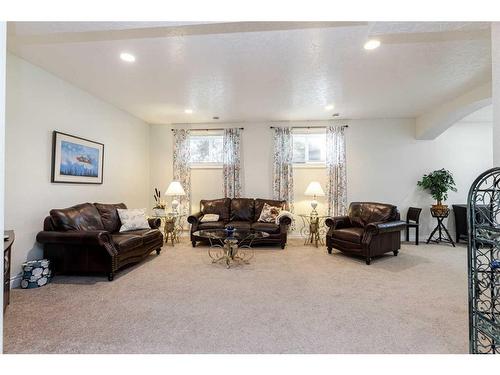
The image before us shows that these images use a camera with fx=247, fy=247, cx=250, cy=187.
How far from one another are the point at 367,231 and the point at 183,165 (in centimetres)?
432

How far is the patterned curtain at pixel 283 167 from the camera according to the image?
→ 585 centimetres

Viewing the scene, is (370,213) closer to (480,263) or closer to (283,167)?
(283,167)

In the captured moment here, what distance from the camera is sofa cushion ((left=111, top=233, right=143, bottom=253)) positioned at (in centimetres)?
335

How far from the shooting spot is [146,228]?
4.36 m

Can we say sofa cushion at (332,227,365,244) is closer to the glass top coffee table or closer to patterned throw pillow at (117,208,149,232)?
the glass top coffee table

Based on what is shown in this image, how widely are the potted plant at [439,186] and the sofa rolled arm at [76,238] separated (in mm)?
6096

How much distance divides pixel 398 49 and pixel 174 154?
494 cm

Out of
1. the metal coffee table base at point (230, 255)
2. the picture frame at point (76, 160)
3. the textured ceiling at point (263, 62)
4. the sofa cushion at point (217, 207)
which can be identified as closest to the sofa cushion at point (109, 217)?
the picture frame at point (76, 160)

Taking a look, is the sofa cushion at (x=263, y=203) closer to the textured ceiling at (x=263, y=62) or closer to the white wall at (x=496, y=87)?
the textured ceiling at (x=263, y=62)

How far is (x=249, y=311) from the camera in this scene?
2414mm

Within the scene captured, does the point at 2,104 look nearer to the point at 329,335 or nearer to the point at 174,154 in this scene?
the point at 329,335

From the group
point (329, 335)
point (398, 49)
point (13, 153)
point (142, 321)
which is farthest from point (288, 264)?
point (13, 153)

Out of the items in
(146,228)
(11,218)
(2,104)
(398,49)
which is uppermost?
(398,49)

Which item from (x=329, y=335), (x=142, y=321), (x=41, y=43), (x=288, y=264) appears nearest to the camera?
(x=329, y=335)
